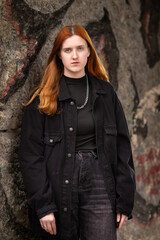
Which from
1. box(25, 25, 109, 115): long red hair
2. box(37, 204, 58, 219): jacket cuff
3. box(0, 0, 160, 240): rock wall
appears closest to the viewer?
box(37, 204, 58, 219): jacket cuff

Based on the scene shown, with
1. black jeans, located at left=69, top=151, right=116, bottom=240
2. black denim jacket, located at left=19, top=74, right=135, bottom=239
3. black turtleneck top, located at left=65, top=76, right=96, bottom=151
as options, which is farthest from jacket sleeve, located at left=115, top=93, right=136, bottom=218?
black turtleneck top, located at left=65, top=76, right=96, bottom=151

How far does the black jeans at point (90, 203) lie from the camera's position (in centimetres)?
215

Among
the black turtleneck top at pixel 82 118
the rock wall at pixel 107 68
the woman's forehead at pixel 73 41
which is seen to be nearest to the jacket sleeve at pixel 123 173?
the black turtleneck top at pixel 82 118

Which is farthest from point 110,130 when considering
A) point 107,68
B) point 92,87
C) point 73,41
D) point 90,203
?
point 107,68

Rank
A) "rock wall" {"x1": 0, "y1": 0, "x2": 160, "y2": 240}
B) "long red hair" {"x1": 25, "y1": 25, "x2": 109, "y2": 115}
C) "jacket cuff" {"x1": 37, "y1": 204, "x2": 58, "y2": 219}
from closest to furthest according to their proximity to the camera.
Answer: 1. "jacket cuff" {"x1": 37, "y1": 204, "x2": 58, "y2": 219}
2. "long red hair" {"x1": 25, "y1": 25, "x2": 109, "y2": 115}
3. "rock wall" {"x1": 0, "y1": 0, "x2": 160, "y2": 240}

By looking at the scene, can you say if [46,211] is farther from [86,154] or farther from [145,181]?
[145,181]

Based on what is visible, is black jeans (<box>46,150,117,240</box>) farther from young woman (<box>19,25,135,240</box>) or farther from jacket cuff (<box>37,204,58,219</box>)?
jacket cuff (<box>37,204,58,219</box>)

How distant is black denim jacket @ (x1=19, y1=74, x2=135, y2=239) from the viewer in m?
2.11

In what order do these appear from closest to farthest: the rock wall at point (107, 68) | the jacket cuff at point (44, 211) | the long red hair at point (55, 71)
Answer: the jacket cuff at point (44, 211)
the long red hair at point (55, 71)
the rock wall at point (107, 68)

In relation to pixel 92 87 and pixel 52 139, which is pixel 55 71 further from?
pixel 52 139

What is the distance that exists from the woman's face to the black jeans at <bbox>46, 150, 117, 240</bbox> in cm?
55

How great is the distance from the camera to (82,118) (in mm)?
2232

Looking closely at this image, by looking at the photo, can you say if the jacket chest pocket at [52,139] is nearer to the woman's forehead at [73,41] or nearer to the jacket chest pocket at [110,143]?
the jacket chest pocket at [110,143]

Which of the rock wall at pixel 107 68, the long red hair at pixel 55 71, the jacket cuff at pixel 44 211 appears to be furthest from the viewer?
the rock wall at pixel 107 68
